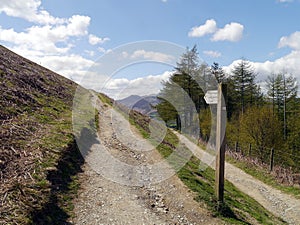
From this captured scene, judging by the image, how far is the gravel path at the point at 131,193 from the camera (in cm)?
598

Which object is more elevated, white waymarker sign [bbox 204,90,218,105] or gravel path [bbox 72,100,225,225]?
white waymarker sign [bbox 204,90,218,105]

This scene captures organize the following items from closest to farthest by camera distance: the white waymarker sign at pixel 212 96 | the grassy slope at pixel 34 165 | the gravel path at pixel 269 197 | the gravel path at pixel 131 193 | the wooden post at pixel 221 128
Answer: the grassy slope at pixel 34 165 < the gravel path at pixel 131 193 < the wooden post at pixel 221 128 < the white waymarker sign at pixel 212 96 < the gravel path at pixel 269 197

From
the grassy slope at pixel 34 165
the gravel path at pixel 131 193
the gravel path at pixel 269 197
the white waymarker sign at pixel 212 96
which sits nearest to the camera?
the grassy slope at pixel 34 165

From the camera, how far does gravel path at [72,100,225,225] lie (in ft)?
19.6

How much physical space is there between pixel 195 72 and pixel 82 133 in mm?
21164

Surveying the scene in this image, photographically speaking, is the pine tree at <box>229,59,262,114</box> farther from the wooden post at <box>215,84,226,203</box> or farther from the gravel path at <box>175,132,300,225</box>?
the wooden post at <box>215,84,226,203</box>

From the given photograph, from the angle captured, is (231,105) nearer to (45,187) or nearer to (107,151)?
(107,151)

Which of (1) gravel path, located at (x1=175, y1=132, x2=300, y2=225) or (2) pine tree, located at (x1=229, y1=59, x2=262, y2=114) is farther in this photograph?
(2) pine tree, located at (x1=229, y1=59, x2=262, y2=114)

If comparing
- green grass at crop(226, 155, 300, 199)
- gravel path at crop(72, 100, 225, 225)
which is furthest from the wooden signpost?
green grass at crop(226, 155, 300, 199)

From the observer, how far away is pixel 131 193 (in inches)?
281

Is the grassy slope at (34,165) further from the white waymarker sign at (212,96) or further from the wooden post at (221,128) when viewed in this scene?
the white waymarker sign at (212,96)

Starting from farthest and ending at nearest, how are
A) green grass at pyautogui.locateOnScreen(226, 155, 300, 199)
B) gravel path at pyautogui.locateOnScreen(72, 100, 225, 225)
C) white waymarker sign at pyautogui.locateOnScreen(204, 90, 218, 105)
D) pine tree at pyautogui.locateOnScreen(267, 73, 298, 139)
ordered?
pine tree at pyautogui.locateOnScreen(267, 73, 298, 139) → green grass at pyautogui.locateOnScreen(226, 155, 300, 199) → white waymarker sign at pyautogui.locateOnScreen(204, 90, 218, 105) → gravel path at pyautogui.locateOnScreen(72, 100, 225, 225)

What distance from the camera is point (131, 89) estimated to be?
28.1 ft

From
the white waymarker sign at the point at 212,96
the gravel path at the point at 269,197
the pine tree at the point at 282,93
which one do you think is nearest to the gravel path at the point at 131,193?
the white waymarker sign at the point at 212,96
